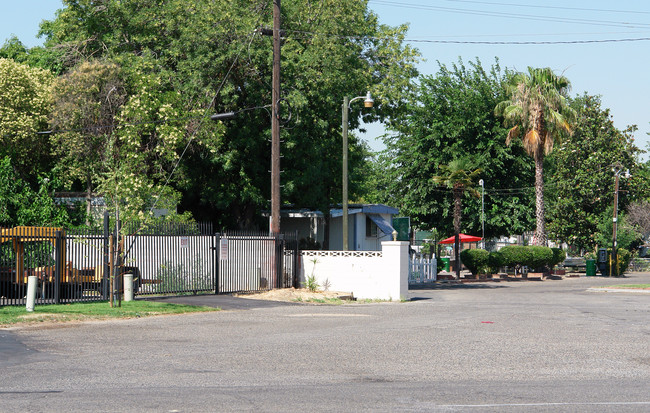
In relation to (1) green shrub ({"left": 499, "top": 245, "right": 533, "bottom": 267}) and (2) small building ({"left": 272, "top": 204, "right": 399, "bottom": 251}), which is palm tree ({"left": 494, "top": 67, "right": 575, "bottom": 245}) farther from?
(2) small building ({"left": 272, "top": 204, "right": 399, "bottom": 251})

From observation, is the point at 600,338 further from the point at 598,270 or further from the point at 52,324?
the point at 598,270

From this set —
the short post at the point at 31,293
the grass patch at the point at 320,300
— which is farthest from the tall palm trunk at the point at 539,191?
the short post at the point at 31,293

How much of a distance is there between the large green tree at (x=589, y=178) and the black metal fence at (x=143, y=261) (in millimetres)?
44623

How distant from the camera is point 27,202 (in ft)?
119

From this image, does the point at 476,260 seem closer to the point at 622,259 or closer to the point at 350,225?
the point at 350,225

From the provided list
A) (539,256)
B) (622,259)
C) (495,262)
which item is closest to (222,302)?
(495,262)

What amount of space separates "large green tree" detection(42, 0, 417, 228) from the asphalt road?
17366mm

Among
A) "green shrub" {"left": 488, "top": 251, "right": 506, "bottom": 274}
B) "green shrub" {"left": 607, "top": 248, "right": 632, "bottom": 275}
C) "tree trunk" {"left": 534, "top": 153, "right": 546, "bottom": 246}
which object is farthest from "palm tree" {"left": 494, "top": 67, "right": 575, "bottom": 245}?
"green shrub" {"left": 607, "top": 248, "right": 632, "bottom": 275}

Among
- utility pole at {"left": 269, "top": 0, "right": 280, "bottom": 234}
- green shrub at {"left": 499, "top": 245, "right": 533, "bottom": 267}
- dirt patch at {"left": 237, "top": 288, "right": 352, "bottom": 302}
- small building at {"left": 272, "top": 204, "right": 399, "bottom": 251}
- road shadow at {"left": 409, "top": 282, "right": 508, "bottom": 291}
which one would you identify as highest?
utility pole at {"left": 269, "top": 0, "right": 280, "bottom": 234}

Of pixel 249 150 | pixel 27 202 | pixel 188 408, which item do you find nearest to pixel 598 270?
pixel 249 150

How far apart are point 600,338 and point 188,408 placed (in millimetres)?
10519

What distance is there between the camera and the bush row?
47.9 metres

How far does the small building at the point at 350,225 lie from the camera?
146ft

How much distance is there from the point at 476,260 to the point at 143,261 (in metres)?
26.4
